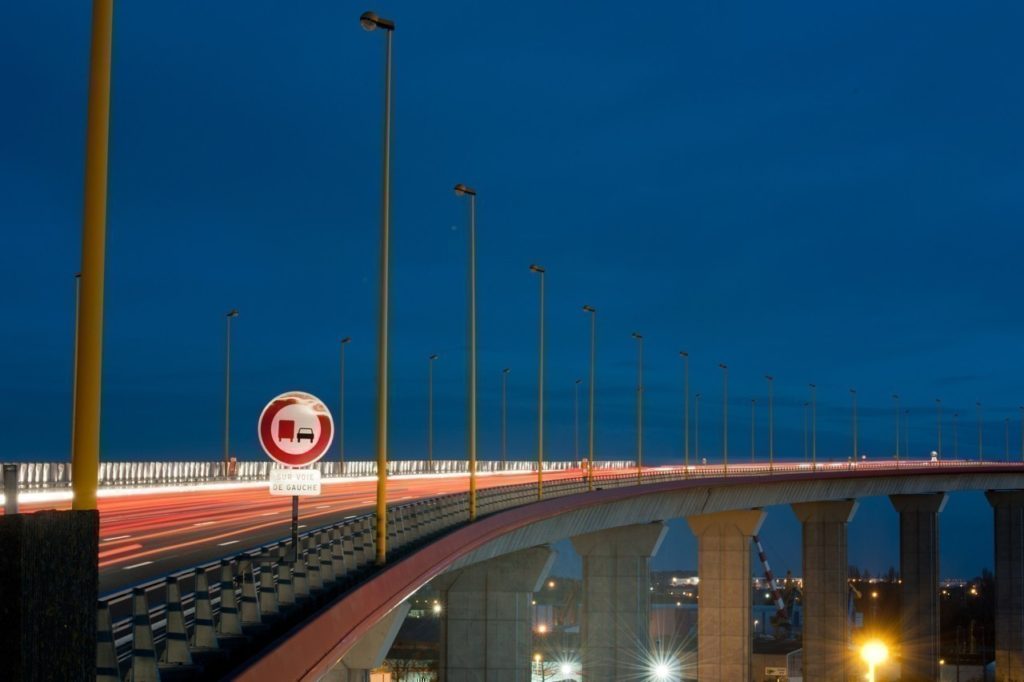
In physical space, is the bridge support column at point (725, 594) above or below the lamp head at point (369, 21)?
below

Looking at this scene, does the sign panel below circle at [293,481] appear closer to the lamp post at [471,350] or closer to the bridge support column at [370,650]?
the bridge support column at [370,650]

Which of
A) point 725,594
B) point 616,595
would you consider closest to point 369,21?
point 616,595

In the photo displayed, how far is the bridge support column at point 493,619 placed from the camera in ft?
209

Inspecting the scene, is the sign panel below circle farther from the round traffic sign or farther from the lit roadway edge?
the lit roadway edge

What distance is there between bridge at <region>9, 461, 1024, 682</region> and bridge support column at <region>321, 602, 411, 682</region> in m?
0.08

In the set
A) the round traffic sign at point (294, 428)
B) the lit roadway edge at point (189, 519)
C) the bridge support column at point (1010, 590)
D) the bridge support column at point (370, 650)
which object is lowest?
the bridge support column at point (1010, 590)

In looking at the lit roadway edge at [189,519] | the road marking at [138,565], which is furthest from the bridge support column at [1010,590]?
the road marking at [138,565]

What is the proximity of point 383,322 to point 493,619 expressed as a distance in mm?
38712

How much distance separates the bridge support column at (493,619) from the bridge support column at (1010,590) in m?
78.5

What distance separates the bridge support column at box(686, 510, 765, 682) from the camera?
89438 millimetres

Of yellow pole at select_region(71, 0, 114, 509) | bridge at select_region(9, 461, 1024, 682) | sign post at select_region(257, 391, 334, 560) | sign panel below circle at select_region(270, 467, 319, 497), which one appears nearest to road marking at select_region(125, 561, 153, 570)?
bridge at select_region(9, 461, 1024, 682)

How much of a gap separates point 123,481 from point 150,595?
44310mm

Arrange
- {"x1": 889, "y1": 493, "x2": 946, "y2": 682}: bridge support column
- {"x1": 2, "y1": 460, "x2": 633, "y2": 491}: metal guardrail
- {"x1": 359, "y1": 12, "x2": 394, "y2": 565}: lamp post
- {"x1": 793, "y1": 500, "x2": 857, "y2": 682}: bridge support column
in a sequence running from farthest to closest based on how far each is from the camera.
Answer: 1. {"x1": 889, "y1": 493, "x2": 946, "y2": 682}: bridge support column
2. {"x1": 793, "y1": 500, "x2": 857, "y2": 682}: bridge support column
3. {"x1": 2, "y1": 460, "x2": 633, "y2": 491}: metal guardrail
4. {"x1": 359, "y1": 12, "x2": 394, "y2": 565}: lamp post

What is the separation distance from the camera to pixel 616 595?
261 feet
